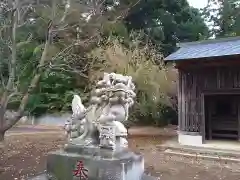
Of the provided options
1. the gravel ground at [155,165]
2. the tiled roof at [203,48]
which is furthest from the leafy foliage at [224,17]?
the gravel ground at [155,165]

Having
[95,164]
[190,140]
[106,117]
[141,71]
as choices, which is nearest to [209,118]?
[190,140]

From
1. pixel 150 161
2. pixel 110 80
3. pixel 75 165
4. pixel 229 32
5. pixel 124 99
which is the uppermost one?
pixel 229 32

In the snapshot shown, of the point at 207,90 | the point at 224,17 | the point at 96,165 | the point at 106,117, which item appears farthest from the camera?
the point at 224,17

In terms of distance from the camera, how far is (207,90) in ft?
38.9

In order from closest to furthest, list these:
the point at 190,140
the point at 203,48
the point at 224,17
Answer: the point at 190,140, the point at 203,48, the point at 224,17

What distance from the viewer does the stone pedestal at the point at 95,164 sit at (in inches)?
194

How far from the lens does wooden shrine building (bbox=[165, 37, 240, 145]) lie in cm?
1136

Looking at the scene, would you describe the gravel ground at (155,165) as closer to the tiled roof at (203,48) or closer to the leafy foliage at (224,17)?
the tiled roof at (203,48)

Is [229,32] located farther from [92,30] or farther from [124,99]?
[124,99]

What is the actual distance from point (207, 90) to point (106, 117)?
7480mm

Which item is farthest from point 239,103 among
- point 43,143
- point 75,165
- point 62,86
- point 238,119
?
point 62,86

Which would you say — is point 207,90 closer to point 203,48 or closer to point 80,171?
point 203,48

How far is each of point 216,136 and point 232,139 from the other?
2.18 feet

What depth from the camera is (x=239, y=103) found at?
41.9 feet
